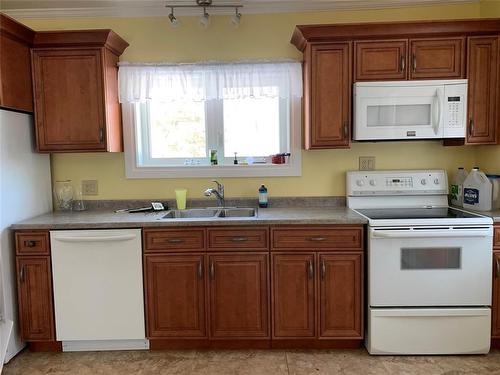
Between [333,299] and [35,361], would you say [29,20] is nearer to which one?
[35,361]

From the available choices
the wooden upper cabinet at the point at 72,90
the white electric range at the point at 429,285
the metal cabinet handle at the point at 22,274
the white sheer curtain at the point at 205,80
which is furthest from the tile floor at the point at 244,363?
the white sheer curtain at the point at 205,80

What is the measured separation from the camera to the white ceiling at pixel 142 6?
2855 millimetres

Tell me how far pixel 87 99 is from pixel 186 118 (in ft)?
2.45

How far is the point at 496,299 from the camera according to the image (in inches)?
95.9

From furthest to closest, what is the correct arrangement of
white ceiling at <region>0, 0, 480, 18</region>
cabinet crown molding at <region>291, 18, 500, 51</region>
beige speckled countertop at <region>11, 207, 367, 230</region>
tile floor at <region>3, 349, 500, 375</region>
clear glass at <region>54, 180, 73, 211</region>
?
Answer: clear glass at <region>54, 180, 73, 211</region> → white ceiling at <region>0, 0, 480, 18</region> → cabinet crown molding at <region>291, 18, 500, 51</region> → beige speckled countertop at <region>11, 207, 367, 230</region> → tile floor at <region>3, 349, 500, 375</region>

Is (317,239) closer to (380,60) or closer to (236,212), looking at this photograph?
(236,212)

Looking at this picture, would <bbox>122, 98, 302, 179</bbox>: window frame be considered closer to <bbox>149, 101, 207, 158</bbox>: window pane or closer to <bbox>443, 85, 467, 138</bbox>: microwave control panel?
<bbox>149, 101, 207, 158</bbox>: window pane

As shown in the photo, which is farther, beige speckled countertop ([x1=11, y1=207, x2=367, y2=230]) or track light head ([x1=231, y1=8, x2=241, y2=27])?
track light head ([x1=231, y1=8, x2=241, y2=27])

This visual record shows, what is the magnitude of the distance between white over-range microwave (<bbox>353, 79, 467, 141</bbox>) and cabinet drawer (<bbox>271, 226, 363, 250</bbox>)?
672 mm

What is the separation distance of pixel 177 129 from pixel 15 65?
1158 mm

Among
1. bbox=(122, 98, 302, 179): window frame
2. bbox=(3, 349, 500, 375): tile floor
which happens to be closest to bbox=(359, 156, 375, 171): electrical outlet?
bbox=(122, 98, 302, 179): window frame

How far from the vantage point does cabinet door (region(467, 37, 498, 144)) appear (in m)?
2.60

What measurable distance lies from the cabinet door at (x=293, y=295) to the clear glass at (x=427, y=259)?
22.6 inches

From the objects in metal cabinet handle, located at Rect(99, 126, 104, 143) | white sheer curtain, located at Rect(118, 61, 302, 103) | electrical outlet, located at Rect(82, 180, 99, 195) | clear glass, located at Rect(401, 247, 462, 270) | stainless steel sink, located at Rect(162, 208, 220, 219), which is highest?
white sheer curtain, located at Rect(118, 61, 302, 103)
